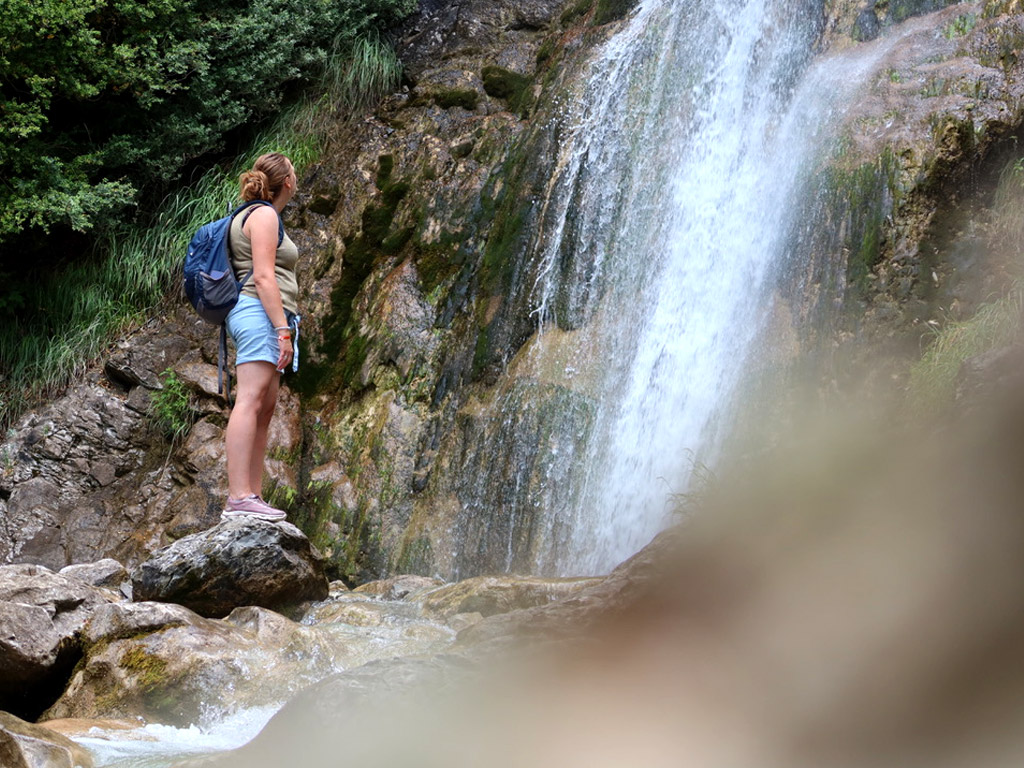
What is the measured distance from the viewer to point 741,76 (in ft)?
21.0

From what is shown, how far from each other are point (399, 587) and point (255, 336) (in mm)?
1750

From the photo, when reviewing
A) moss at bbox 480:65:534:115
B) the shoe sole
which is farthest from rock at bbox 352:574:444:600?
moss at bbox 480:65:534:115

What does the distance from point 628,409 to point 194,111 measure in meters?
5.30

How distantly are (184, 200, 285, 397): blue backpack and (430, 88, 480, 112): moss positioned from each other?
410 cm

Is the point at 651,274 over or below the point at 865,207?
below

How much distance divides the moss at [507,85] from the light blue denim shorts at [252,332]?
4096 mm

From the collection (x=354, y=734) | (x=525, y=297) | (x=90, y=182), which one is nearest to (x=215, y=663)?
(x=354, y=734)

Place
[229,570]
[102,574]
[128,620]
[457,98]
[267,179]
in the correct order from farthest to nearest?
1. [457,98]
2. [102,574]
3. [267,179]
4. [229,570]
5. [128,620]

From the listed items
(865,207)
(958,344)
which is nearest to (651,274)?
(865,207)

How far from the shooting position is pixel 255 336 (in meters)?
4.58

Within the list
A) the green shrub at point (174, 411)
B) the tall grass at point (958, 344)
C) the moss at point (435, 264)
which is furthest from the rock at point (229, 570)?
the green shrub at point (174, 411)

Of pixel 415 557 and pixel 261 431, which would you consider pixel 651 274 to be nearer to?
pixel 415 557

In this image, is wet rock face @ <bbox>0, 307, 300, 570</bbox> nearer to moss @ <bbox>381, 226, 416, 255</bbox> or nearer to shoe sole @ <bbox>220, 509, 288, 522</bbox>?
moss @ <bbox>381, 226, 416, 255</bbox>

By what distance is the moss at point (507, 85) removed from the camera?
26.7 ft
